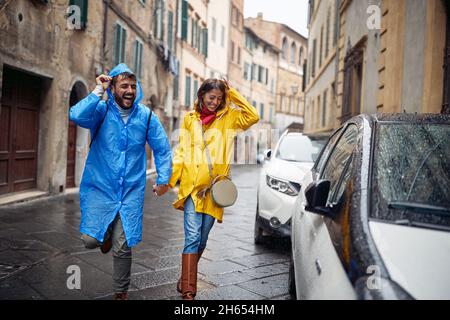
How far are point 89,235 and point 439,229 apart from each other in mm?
2314

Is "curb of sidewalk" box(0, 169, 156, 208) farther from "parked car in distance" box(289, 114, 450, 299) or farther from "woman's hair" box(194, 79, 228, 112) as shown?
"parked car in distance" box(289, 114, 450, 299)

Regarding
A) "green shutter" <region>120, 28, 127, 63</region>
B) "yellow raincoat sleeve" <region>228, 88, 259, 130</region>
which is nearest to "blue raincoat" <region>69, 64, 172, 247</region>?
"yellow raincoat sleeve" <region>228, 88, 259, 130</region>

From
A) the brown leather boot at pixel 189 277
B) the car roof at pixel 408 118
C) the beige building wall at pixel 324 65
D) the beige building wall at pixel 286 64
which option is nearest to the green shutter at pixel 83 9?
the beige building wall at pixel 324 65

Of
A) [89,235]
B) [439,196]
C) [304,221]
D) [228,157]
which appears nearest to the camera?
[439,196]

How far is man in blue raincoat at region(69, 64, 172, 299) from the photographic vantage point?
10.8ft

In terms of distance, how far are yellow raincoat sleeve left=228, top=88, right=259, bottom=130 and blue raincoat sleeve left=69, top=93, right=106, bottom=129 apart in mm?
1030

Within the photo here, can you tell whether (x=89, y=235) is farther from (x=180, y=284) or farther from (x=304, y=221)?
(x=304, y=221)

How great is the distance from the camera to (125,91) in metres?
3.41

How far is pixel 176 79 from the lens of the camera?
22828 mm

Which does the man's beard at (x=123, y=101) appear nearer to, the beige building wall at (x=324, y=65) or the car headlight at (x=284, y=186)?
the car headlight at (x=284, y=186)

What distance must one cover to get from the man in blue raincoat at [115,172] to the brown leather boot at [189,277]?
400 mm

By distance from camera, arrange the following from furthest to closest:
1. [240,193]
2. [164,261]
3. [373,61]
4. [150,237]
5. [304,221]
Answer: [240,193] < [373,61] < [150,237] < [164,261] < [304,221]
